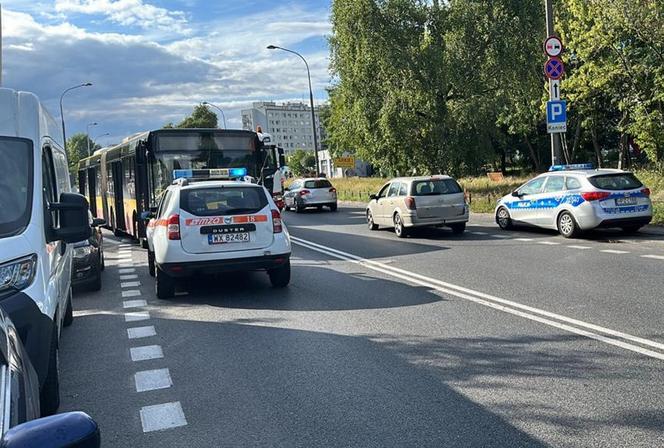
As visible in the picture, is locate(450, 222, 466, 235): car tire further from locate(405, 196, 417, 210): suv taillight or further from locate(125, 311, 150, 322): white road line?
locate(125, 311, 150, 322): white road line

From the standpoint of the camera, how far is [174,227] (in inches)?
350

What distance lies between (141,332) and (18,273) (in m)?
3.13

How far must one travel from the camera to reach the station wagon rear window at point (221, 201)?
907 cm

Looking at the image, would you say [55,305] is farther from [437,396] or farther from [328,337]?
[437,396]

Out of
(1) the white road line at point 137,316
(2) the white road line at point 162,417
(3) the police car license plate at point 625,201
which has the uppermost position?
(3) the police car license plate at point 625,201

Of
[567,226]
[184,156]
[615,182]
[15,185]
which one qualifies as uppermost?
[184,156]

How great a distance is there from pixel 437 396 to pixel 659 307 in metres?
3.72

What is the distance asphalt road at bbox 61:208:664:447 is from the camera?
419cm

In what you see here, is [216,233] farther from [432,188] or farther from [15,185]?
[432,188]

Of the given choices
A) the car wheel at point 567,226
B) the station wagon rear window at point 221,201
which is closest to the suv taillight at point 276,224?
the station wagon rear window at point 221,201

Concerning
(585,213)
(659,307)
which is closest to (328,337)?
(659,307)

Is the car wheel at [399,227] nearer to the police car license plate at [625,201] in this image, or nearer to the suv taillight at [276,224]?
the police car license plate at [625,201]

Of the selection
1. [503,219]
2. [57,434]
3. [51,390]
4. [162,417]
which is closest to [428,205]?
[503,219]

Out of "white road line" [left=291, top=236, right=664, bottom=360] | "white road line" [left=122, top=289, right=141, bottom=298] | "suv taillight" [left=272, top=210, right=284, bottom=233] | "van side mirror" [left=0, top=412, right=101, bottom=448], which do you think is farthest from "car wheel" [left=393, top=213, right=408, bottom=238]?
"van side mirror" [left=0, top=412, right=101, bottom=448]
